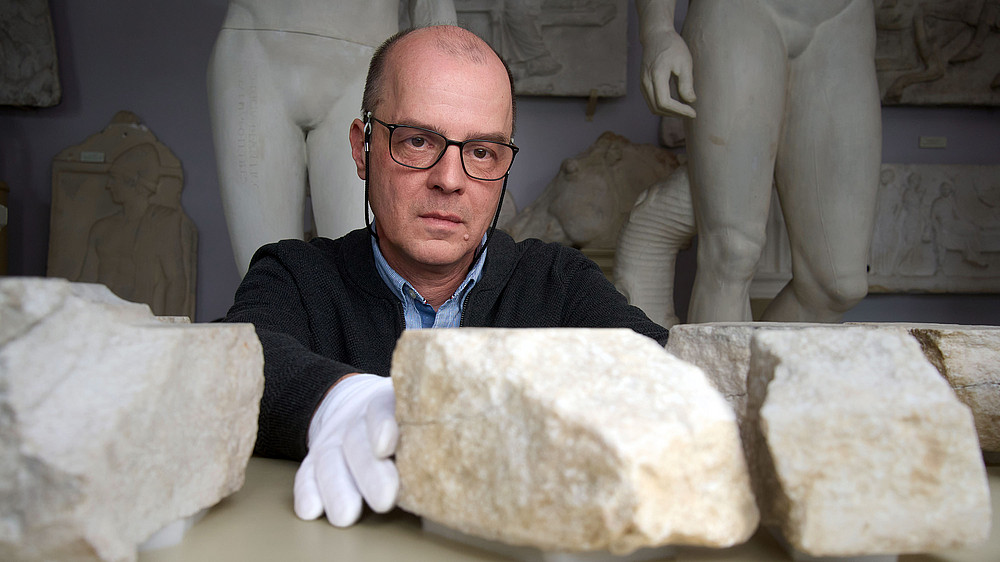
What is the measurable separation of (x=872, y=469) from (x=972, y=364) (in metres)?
0.45

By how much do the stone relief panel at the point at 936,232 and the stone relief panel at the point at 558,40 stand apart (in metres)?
1.43

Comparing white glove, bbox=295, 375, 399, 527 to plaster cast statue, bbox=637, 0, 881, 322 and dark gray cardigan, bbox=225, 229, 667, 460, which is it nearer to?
dark gray cardigan, bbox=225, 229, 667, 460

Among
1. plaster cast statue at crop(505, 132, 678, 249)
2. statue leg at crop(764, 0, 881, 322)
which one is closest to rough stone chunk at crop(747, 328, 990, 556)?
statue leg at crop(764, 0, 881, 322)

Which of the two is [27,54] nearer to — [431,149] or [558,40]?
[558,40]

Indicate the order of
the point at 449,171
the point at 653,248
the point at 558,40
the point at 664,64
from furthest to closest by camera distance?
the point at 558,40 → the point at 653,248 → the point at 664,64 → the point at 449,171

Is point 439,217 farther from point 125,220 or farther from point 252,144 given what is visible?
point 125,220

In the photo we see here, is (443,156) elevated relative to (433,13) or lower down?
lower down

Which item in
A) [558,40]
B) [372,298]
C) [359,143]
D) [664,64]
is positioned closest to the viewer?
[372,298]

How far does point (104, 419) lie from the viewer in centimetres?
60

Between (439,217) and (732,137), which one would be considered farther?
(732,137)

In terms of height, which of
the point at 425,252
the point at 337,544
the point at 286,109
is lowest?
the point at 337,544

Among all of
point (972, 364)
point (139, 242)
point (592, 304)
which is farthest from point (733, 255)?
point (139, 242)

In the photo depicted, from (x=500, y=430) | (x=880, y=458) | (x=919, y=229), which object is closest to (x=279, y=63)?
(x=500, y=430)

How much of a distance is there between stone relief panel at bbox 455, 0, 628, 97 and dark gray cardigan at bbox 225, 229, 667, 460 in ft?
6.91
